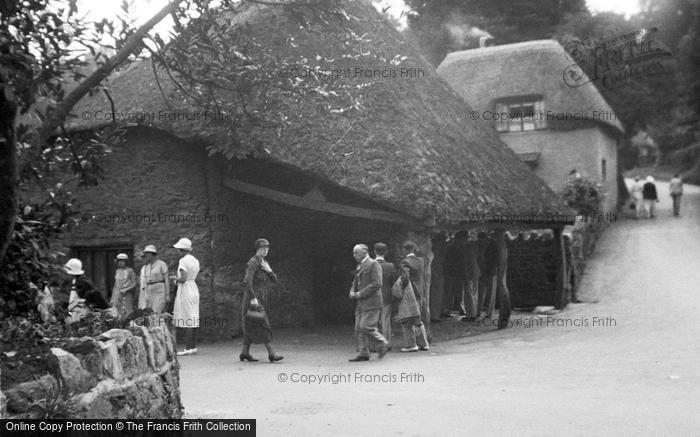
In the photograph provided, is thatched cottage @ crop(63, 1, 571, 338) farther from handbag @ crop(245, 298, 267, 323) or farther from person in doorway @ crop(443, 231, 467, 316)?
handbag @ crop(245, 298, 267, 323)

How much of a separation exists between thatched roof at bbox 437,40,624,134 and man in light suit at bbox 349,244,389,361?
20078 mm

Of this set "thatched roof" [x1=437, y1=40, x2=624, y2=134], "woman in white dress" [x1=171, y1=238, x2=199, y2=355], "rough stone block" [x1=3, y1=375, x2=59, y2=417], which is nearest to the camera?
"rough stone block" [x1=3, y1=375, x2=59, y2=417]

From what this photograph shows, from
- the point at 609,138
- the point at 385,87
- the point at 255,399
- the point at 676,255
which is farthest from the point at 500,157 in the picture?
the point at 609,138

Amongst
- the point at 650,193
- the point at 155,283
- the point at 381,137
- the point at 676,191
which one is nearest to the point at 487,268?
the point at 381,137

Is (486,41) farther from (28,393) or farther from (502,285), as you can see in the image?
(28,393)

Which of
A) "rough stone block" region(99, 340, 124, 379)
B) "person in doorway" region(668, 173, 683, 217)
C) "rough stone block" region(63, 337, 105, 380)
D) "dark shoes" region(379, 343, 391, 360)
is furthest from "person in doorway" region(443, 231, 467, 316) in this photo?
"person in doorway" region(668, 173, 683, 217)

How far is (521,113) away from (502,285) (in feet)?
50.8

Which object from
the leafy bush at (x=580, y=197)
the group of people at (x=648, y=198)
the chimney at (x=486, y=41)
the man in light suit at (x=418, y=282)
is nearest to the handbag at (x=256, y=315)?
the man in light suit at (x=418, y=282)

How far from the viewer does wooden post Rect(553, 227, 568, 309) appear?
741 inches

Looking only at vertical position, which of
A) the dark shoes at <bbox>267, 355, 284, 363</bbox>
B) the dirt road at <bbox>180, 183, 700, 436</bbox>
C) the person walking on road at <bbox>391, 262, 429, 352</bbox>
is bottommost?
the dirt road at <bbox>180, 183, 700, 436</bbox>

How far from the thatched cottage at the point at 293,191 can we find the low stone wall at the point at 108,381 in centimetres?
642

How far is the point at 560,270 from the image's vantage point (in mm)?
18953

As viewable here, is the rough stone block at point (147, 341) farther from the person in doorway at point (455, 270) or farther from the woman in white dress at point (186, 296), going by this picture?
the person in doorway at point (455, 270)

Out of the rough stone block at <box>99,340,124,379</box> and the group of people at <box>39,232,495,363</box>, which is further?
the group of people at <box>39,232,495,363</box>
